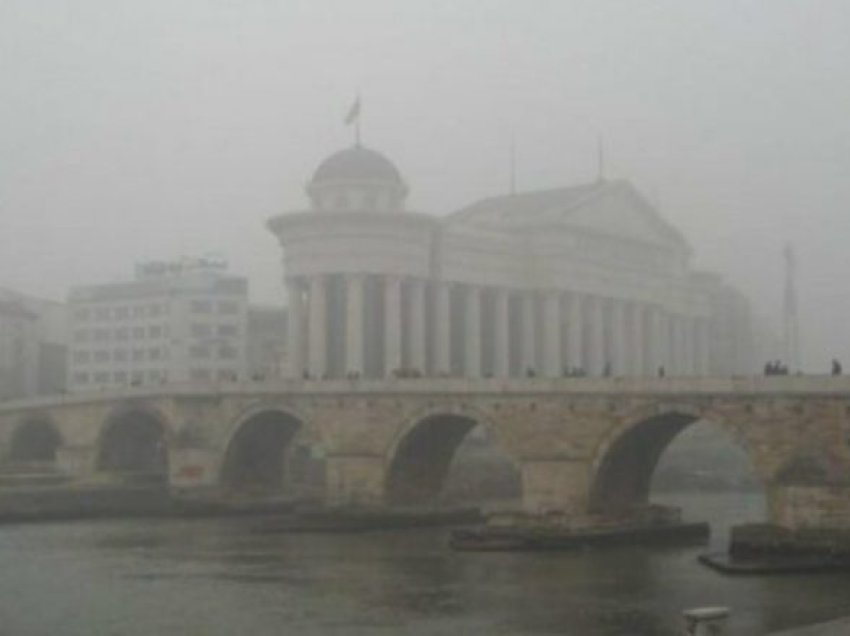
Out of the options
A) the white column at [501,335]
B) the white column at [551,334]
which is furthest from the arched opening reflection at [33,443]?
the white column at [551,334]

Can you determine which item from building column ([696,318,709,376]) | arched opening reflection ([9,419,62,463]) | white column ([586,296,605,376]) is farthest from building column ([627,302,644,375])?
arched opening reflection ([9,419,62,463])

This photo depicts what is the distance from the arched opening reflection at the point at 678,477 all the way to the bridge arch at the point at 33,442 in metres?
29.0

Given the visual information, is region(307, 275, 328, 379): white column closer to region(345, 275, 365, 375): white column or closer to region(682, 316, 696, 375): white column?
region(345, 275, 365, 375): white column

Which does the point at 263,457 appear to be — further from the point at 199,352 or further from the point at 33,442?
the point at 199,352

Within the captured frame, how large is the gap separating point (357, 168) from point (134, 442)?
24.5 metres

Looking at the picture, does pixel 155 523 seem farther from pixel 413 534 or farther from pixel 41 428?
pixel 41 428

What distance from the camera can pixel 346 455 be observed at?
49.0 m

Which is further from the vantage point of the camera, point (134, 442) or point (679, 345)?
point (679, 345)

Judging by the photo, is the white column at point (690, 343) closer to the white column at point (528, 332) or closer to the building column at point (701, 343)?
the building column at point (701, 343)

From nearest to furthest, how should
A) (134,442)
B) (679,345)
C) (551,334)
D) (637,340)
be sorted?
(134,442)
(551,334)
(637,340)
(679,345)

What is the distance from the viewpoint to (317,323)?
246 ft

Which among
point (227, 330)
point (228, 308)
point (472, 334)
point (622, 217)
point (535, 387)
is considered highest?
point (622, 217)

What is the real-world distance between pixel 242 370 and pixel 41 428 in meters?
24.3

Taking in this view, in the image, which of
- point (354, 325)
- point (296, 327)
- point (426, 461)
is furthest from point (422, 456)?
point (296, 327)
